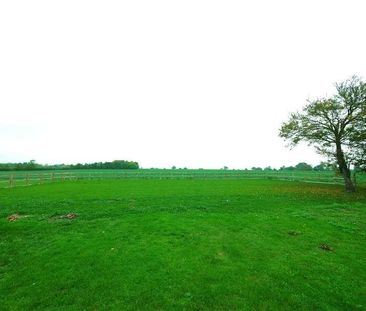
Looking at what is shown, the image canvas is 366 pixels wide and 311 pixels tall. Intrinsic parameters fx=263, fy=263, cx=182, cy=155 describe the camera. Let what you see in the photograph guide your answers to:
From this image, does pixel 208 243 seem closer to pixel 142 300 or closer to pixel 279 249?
pixel 279 249

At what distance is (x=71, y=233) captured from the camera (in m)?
11.4

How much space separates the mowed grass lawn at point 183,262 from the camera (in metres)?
6.23

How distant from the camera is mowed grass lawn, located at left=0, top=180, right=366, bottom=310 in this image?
20.4ft

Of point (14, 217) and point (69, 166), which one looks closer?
point (14, 217)

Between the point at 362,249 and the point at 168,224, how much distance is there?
7618 millimetres

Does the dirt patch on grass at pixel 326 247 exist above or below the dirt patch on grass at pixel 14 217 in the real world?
below

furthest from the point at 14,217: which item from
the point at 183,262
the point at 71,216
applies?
the point at 183,262

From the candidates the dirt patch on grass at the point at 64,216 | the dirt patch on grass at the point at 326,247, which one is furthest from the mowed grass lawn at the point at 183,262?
the dirt patch on grass at the point at 64,216

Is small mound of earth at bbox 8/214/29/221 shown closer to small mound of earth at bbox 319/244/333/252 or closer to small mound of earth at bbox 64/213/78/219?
small mound of earth at bbox 64/213/78/219

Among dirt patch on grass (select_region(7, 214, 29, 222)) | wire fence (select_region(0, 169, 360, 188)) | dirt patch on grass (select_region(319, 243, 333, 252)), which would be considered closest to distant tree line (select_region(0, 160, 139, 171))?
wire fence (select_region(0, 169, 360, 188))

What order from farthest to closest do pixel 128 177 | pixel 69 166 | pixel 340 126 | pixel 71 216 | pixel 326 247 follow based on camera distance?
pixel 69 166, pixel 128 177, pixel 340 126, pixel 71 216, pixel 326 247

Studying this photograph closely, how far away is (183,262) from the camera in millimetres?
8094

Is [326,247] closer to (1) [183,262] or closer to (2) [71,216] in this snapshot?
(1) [183,262]

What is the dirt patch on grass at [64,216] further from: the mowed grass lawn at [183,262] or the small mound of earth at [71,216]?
the mowed grass lawn at [183,262]
